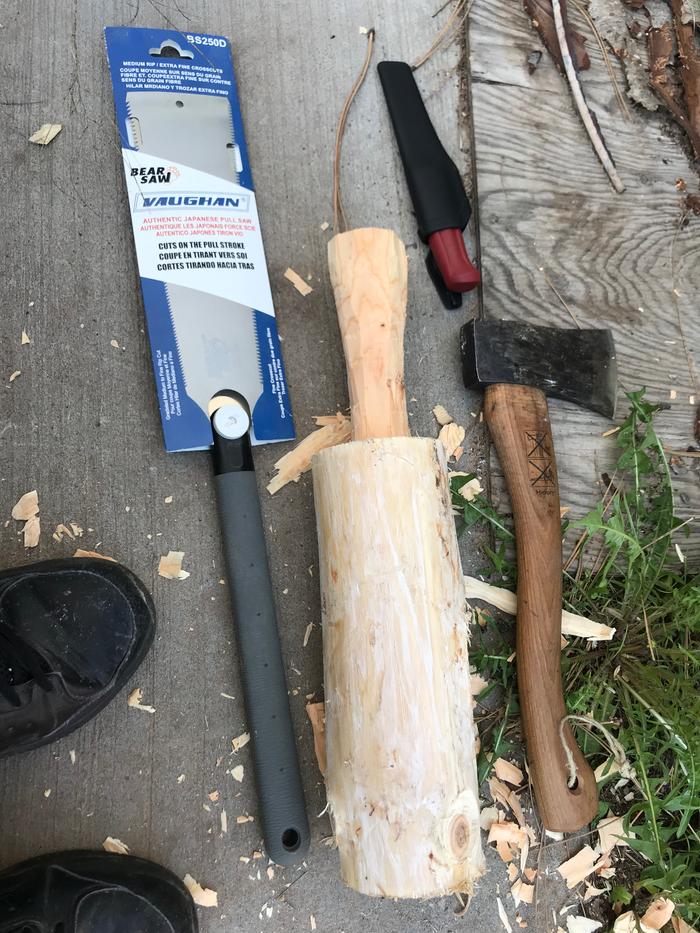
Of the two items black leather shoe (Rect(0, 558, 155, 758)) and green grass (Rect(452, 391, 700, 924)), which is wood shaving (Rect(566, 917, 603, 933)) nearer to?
green grass (Rect(452, 391, 700, 924))

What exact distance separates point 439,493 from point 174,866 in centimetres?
88

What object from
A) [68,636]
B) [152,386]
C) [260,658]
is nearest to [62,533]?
[68,636]

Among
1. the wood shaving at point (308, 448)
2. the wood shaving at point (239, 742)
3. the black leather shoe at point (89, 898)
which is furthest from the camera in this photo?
the wood shaving at point (308, 448)

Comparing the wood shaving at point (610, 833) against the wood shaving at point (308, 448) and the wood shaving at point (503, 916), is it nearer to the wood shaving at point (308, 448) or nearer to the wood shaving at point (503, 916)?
the wood shaving at point (503, 916)

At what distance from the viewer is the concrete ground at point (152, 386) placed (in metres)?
1.33

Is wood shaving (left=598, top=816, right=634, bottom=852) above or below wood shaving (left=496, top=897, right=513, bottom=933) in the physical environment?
above

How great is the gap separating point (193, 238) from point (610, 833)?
1512 mm

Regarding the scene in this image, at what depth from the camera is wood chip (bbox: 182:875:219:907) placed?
131cm

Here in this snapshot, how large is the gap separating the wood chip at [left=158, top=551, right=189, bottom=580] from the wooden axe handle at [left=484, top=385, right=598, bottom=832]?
694 millimetres

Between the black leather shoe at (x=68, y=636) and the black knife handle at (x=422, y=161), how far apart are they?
3.39ft

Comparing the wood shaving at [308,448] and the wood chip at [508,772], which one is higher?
the wood shaving at [308,448]

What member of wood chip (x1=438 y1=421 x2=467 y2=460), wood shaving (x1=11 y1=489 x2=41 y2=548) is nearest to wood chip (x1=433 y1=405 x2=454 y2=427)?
wood chip (x1=438 y1=421 x2=467 y2=460)

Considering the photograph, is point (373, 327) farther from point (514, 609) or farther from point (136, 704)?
point (136, 704)

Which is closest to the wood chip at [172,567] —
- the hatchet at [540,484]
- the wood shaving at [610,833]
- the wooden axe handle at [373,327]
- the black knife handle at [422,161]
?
the wooden axe handle at [373,327]
